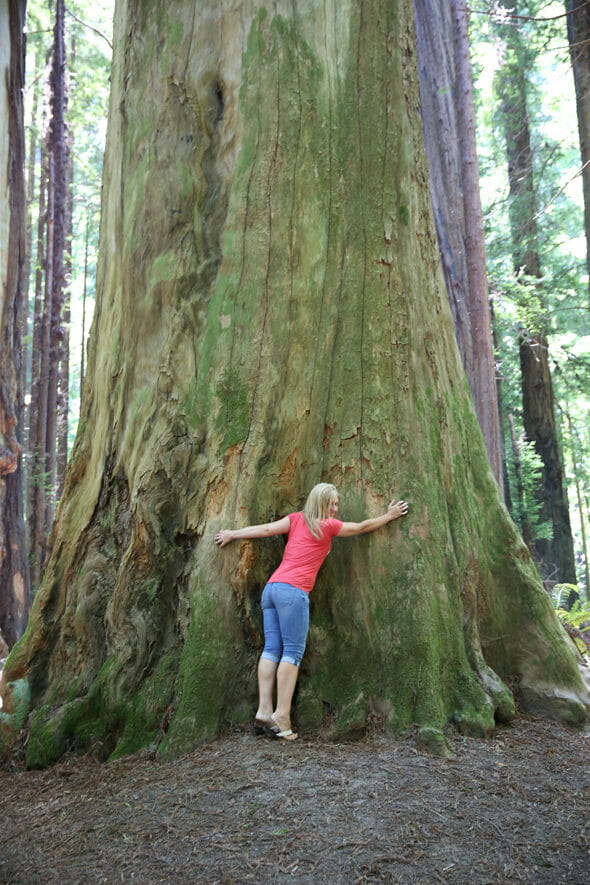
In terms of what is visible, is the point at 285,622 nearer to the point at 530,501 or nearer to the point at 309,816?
the point at 309,816

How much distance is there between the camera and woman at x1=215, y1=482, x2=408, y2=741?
480 centimetres

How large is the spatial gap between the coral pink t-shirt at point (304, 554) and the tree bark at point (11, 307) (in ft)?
19.4

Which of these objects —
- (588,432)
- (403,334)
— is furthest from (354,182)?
(588,432)

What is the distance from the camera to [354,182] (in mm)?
5773

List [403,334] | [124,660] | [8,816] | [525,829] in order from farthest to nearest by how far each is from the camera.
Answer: [403,334] → [124,660] → [8,816] → [525,829]

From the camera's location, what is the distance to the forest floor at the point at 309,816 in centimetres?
324

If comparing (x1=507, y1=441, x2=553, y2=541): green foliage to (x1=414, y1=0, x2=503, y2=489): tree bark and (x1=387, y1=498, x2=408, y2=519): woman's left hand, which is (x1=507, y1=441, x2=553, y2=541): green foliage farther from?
(x1=387, y1=498, x2=408, y2=519): woman's left hand

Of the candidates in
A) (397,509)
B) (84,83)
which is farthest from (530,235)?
(397,509)

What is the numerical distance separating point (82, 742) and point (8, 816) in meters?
0.85

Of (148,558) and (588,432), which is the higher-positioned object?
(588,432)

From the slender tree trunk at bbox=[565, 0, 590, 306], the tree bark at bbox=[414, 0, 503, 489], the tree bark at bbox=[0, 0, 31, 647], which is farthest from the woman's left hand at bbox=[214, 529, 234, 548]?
the slender tree trunk at bbox=[565, 0, 590, 306]

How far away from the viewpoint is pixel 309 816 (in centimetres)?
363

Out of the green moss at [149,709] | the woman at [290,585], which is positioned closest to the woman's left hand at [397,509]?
the woman at [290,585]

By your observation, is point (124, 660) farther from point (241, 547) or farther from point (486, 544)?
point (486, 544)
